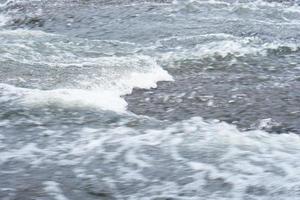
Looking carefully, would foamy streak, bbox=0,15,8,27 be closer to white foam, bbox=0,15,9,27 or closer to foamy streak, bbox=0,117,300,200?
white foam, bbox=0,15,9,27

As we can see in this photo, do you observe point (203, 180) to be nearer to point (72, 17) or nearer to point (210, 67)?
point (210, 67)

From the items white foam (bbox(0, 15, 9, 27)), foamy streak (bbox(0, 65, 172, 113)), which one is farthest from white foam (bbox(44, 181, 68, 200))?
white foam (bbox(0, 15, 9, 27))

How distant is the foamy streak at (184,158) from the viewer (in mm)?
3852

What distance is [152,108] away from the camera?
17.8ft

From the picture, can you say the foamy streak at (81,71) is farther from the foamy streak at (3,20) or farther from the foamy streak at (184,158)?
the foamy streak at (3,20)

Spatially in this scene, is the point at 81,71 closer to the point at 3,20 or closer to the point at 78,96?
the point at 78,96

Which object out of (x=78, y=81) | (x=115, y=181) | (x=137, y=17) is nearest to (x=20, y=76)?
(x=78, y=81)

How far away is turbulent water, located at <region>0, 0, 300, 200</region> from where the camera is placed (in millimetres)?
3955

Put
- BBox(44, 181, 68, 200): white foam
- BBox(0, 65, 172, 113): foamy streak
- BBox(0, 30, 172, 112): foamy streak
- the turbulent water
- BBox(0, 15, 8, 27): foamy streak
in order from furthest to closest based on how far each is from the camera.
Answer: BBox(0, 15, 8, 27): foamy streak < BBox(0, 30, 172, 112): foamy streak < BBox(0, 65, 172, 113): foamy streak < the turbulent water < BBox(44, 181, 68, 200): white foam

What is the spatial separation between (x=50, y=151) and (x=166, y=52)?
128 inches

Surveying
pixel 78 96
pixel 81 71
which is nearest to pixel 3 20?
pixel 81 71

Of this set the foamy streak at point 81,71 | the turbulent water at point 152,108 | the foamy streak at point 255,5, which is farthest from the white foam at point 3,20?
the foamy streak at point 255,5

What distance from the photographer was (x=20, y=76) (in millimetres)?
6238

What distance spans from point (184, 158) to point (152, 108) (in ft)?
4.10
